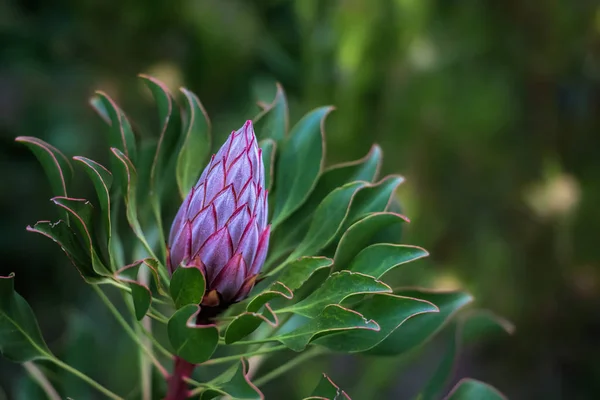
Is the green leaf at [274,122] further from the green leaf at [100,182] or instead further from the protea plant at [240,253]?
the green leaf at [100,182]

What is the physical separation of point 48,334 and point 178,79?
988 mm

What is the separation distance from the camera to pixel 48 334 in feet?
7.08

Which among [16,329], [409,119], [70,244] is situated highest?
[70,244]

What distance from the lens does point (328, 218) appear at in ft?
2.23

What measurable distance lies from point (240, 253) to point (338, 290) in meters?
0.10

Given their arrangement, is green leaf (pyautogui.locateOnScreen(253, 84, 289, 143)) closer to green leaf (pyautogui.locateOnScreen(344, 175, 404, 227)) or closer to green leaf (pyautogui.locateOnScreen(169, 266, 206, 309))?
green leaf (pyautogui.locateOnScreen(344, 175, 404, 227))

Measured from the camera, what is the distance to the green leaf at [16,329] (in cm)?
60

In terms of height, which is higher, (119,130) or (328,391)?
(119,130)

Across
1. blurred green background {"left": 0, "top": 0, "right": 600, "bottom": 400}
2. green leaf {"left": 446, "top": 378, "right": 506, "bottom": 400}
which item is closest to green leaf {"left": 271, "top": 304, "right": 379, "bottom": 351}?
green leaf {"left": 446, "top": 378, "right": 506, "bottom": 400}

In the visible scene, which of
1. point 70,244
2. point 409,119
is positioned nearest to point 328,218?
point 70,244

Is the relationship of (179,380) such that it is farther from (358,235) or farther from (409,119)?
(409,119)

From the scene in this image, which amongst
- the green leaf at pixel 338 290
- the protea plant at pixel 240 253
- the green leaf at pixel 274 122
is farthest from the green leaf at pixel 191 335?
the green leaf at pixel 274 122

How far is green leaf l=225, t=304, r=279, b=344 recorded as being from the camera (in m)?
0.53

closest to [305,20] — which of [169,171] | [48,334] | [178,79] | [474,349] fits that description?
[178,79]
